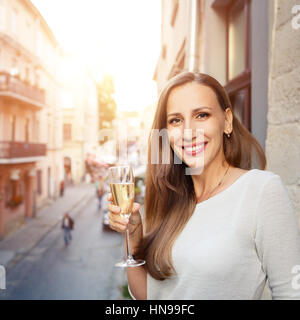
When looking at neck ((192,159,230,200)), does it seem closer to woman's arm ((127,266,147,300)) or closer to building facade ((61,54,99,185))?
woman's arm ((127,266,147,300))

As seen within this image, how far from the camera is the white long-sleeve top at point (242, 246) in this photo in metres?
0.51

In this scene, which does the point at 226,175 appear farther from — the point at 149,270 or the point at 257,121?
the point at 257,121

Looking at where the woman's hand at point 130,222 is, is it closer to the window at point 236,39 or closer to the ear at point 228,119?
the ear at point 228,119

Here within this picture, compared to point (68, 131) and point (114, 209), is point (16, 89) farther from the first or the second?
point (114, 209)

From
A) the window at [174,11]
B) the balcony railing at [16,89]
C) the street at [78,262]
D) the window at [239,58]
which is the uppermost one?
the balcony railing at [16,89]

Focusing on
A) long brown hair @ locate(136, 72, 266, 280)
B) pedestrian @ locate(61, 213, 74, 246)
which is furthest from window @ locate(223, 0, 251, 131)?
pedestrian @ locate(61, 213, 74, 246)

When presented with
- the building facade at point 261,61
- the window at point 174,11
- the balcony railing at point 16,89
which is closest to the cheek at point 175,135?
the building facade at point 261,61

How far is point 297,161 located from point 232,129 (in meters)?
0.17

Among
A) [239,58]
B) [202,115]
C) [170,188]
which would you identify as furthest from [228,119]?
[239,58]

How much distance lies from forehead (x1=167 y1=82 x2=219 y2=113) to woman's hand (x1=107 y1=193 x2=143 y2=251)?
216 millimetres

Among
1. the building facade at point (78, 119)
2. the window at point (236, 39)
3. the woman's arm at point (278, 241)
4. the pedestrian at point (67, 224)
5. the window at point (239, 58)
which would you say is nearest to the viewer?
the woman's arm at point (278, 241)

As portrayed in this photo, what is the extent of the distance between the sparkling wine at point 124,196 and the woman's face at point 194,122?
12 centimetres
